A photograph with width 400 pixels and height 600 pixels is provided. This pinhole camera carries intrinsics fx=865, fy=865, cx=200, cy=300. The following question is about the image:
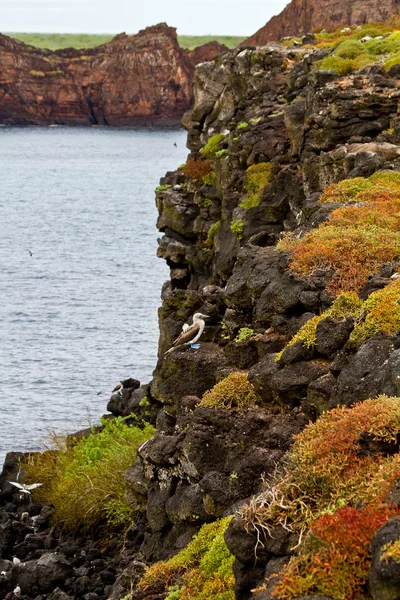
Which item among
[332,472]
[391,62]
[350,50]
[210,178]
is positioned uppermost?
[350,50]

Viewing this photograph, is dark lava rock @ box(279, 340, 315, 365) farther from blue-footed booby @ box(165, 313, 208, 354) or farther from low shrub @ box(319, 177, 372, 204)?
low shrub @ box(319, 177, 372, 204)

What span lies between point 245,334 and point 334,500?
9.50 meters

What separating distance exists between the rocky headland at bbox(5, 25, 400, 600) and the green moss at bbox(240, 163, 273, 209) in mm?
108

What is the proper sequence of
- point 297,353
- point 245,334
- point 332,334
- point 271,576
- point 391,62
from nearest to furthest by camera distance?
point 271,576 → point 332,334 → point 297,353 → point 245,334 → point 391,62

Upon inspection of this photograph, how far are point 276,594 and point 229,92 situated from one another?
39.4 metres

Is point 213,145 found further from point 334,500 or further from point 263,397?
point 334,500

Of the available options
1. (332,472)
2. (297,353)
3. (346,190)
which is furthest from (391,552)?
(346,190)

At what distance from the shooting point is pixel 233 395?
1722 centimetres

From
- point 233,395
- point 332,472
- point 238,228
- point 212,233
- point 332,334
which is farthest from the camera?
point 212,233

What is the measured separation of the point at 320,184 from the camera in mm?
29750

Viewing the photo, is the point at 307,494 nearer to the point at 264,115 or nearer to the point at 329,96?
the point at 329,96

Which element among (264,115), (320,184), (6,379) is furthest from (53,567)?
(6,379)

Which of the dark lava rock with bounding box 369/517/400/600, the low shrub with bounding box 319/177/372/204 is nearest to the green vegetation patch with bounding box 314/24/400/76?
the low shrub with bounding box 319/177/372/204

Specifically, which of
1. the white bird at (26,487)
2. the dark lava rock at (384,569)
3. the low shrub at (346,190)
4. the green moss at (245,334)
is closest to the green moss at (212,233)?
the low shrub at (346,190)
